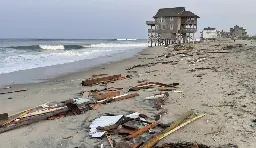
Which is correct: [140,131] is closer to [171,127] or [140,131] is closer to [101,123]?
[171,127]

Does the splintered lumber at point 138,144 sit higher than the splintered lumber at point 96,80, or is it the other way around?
the splintered lumber at point 138,144

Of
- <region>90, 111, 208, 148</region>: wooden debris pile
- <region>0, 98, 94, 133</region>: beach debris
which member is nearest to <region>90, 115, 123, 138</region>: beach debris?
<region>90, 111, 208, 148</region>: wooden debris pile

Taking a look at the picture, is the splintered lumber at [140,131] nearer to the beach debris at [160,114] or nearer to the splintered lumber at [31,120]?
the beach debris at [160,114]

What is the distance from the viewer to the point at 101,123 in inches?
279

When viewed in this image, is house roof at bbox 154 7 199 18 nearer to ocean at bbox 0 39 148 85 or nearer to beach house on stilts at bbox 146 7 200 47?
beach house on stilts at bbox 146 7 200 47

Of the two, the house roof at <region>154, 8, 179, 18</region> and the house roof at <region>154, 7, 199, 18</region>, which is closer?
the house roof at <region>154, 7, 199, 18</region>

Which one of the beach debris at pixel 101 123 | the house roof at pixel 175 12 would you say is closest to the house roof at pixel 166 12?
the house roof at pixel 175 12

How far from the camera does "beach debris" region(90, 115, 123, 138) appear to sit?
21.1ft

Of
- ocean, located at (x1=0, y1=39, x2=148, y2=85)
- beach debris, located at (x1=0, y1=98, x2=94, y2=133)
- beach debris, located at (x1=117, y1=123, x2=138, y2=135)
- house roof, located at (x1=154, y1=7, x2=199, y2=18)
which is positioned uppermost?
house roof, located at (x1=154, y1=7, x2=199, y2=18)

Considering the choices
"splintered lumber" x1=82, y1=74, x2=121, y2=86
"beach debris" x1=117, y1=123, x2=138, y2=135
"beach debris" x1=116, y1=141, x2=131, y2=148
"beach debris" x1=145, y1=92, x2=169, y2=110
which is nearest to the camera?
"beach debris" x1=116, y1=141, x2=131, y2=148

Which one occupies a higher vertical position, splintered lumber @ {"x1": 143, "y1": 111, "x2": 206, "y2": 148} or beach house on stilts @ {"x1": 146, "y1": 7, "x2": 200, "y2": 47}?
beach house on stilts @ {"x1": 146, "y1": 7, "x2": 200, "y2": 47}

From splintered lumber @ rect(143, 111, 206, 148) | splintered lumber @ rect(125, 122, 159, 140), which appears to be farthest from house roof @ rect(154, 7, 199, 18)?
splintered lumber @ rect(125, 122, 159, 140)

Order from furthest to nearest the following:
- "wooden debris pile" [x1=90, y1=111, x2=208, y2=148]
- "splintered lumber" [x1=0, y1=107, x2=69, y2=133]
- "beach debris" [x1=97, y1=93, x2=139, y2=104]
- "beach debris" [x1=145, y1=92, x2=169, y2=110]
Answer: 1. "beach debris" [x1=97, y1=93, x2=139, y2=104]
2. "beach debris" [x1=145, y1=92, x2=169, y2=110]
3. "splintered lumber" [x1=0, y1=107, x2=69, y2=133]
4. "wooden debris pile" [x1=90, y1=111, x2=208, y2=148]

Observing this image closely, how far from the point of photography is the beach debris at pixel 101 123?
6433 mm
